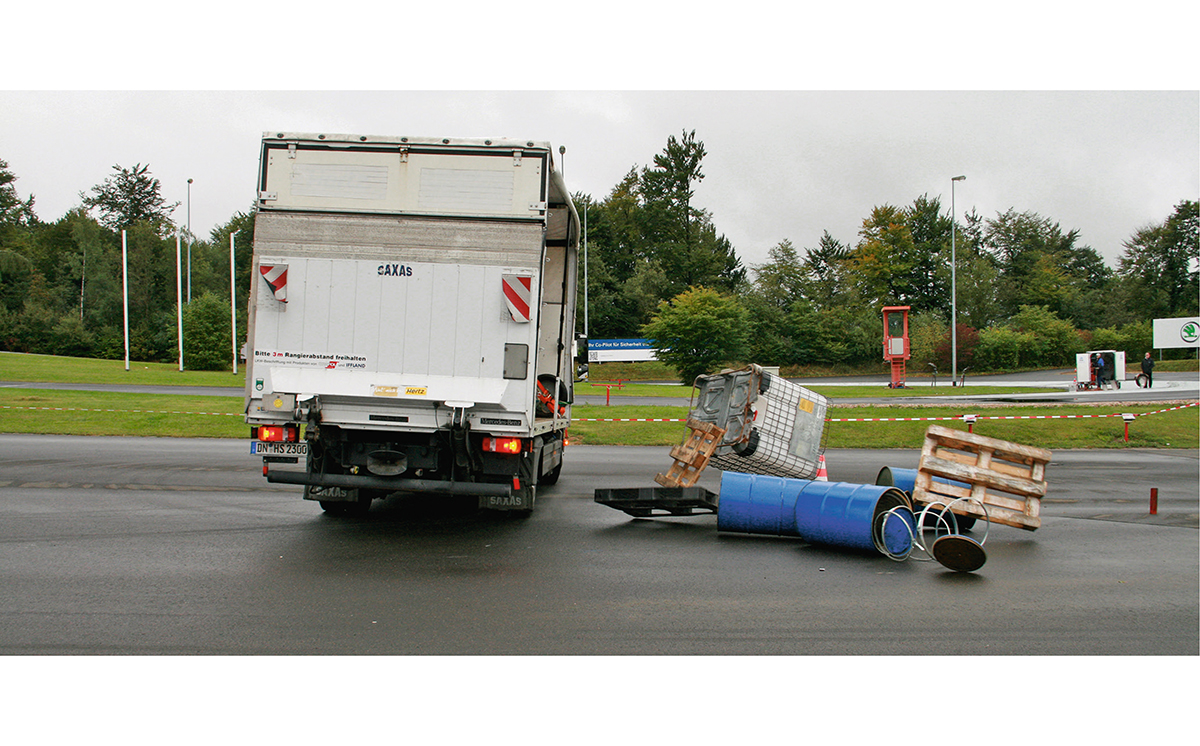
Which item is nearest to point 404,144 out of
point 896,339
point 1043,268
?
point 896,339

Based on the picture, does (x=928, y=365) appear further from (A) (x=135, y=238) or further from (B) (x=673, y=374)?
(A) (x=135, y=238)

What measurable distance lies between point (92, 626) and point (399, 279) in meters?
3.81

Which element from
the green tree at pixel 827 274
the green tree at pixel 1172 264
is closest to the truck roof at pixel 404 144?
the green tree at pixel 827 274

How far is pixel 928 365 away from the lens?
53.4m

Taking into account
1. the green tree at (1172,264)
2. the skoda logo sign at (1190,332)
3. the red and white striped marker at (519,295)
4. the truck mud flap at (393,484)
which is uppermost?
the green tree at (1172,264)

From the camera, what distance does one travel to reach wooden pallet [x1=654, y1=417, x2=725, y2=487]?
364 inches

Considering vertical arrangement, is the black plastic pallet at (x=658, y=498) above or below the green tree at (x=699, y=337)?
below

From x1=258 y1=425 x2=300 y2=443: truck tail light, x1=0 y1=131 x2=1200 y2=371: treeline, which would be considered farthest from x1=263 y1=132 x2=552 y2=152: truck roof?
x1=0 y1=131 x2=1200 y2=371: treeline

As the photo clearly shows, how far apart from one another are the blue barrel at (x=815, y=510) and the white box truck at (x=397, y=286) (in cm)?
257

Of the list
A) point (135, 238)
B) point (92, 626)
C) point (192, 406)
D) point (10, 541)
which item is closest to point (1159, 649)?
point (92, 626)

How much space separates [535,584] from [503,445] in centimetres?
159

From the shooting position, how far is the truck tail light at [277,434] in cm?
753

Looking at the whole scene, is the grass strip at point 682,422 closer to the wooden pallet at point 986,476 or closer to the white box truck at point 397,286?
the wooden pallet at point 986,476

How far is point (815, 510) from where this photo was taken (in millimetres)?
7891
